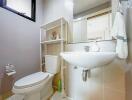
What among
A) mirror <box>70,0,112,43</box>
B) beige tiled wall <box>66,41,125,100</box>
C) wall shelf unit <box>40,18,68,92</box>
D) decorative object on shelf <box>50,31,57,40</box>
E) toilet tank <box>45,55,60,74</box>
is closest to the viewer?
beige tiled wall <box>66,41,125,100</box>

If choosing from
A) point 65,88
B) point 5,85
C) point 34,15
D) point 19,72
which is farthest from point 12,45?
point 65,88

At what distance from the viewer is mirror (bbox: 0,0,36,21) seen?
1674mm

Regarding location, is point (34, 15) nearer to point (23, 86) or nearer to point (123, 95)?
point (23, 86)

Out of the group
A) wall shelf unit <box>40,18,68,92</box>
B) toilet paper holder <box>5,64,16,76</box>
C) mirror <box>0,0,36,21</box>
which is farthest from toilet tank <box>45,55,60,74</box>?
mirror <box>0,0,36,21</box>

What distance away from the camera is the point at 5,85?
156 centimetres

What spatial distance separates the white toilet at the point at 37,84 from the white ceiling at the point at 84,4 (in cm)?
81

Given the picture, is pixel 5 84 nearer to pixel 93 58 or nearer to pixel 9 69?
pixel 9 69

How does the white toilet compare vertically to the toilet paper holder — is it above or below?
below

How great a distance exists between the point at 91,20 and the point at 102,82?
0.81m

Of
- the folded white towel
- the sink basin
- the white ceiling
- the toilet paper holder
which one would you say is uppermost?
the white ceiling

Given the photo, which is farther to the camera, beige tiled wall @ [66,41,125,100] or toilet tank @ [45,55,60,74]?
toilet tank @ [45,55,60,74]

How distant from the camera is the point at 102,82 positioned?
49.4 inches

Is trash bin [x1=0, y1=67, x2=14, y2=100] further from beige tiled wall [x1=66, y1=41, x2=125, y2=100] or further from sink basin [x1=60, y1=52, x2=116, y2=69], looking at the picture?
sink basin [x1=60, y1=52, x2=116, y2=69]

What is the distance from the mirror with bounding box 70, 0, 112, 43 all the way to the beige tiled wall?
125mm
